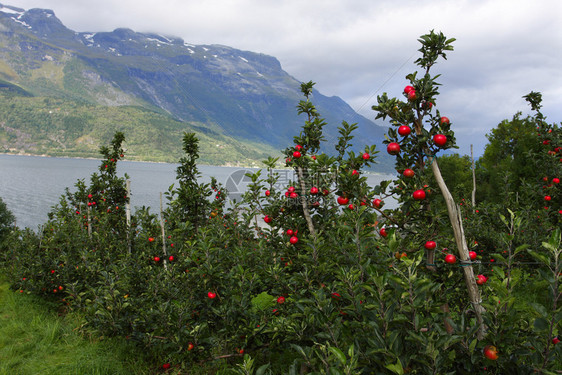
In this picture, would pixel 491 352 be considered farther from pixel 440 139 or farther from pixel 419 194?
pixel 440 139

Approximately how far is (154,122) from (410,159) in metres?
211

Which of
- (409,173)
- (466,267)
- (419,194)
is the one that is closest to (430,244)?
(466,267)

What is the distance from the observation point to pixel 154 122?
7569 inches

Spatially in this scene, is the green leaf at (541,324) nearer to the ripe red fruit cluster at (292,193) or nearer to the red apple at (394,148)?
the red apple at (394,148)

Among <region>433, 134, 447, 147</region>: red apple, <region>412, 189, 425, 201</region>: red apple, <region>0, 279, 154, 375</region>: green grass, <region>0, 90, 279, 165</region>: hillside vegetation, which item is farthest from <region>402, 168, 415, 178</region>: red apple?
<region>0, 90, 279, 165</region>: hillside vegetation

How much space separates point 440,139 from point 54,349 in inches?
245

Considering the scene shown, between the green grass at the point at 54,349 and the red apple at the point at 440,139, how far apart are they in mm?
4361

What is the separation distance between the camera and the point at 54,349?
190 inches

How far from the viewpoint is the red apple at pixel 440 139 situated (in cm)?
230

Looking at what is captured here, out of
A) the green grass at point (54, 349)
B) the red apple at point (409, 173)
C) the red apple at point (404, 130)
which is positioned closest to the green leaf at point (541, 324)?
the red apple at point (409, 173)

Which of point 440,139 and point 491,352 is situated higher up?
point 440,139

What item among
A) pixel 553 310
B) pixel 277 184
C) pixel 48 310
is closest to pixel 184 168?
pixel 277 184

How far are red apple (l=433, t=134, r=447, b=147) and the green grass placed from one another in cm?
436

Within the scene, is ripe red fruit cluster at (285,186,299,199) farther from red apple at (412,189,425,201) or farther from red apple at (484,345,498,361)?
red apple at (484,345,498,361)
